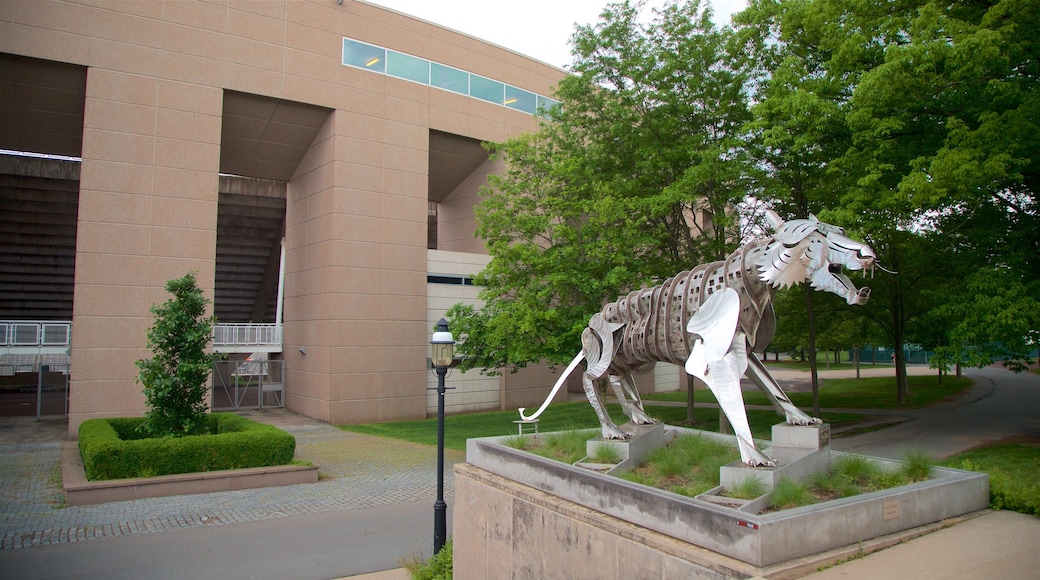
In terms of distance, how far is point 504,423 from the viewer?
80.6 ft

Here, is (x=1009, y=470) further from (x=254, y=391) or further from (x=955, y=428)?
(x=254, y=391)

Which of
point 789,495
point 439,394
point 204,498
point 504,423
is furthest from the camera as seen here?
point 504,423

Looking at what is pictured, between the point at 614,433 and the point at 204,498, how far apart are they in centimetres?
975

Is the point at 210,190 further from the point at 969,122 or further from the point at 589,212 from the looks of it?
the point at 969,122

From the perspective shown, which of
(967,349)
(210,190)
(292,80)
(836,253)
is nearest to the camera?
(836,253)

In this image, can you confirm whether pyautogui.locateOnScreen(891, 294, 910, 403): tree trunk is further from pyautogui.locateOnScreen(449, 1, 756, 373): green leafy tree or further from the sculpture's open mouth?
the sculpture's open mouth

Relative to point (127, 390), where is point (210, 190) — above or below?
above

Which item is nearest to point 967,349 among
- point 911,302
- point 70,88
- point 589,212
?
point 589,212

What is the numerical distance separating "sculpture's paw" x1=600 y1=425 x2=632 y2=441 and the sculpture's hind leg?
7.41 feet

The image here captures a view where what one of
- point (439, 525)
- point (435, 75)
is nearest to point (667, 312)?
point (439, 525)

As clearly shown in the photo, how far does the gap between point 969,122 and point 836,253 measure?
1113 cm

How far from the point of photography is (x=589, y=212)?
1839 cm

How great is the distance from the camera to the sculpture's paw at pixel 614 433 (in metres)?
9.41

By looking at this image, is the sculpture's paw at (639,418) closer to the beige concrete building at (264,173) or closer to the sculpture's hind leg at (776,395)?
the sculpture's hind leg at (776,395)
